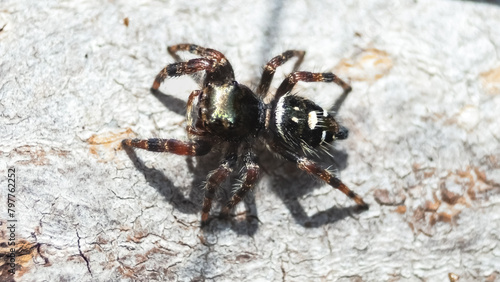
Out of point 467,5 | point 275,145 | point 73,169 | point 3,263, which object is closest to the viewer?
point 3,263

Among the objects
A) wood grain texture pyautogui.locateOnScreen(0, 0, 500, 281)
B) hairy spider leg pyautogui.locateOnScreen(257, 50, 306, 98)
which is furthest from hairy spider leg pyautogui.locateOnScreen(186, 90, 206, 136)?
hairy spider leg pyautogui.locateOnScreen(257, 50, 306, 98)

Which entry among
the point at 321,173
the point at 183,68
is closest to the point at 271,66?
the point at 183,68

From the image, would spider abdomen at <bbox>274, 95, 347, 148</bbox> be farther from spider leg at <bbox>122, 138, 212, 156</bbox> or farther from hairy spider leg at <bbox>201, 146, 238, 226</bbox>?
spider leg at <bbox>122, 138, 212, 156</bbox>

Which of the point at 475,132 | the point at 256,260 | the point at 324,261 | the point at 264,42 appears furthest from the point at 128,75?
the point at 475,132

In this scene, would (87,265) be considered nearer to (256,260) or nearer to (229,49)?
(256,260)

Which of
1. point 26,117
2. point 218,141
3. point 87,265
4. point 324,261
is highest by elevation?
point 26,117

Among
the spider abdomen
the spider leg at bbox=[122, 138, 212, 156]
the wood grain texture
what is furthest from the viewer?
the spider abdomen

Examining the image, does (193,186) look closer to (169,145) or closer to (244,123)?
(169,145)
